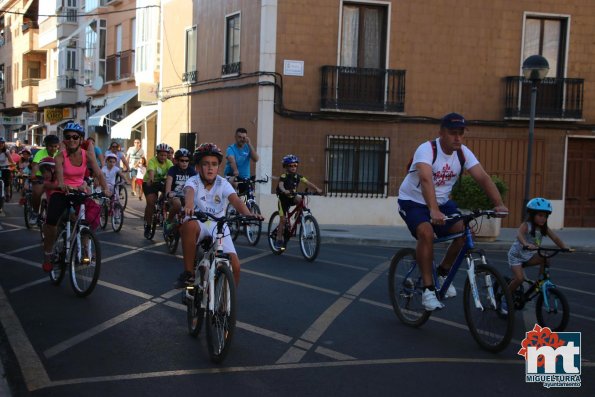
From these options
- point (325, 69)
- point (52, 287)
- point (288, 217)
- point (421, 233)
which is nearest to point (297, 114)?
point (325, 69)

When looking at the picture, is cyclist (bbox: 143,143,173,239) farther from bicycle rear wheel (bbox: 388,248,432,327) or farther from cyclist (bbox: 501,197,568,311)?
cyclist (bbox: 501,197,568,311)

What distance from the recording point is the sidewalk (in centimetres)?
1502

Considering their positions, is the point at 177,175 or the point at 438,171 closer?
the point at 438,171

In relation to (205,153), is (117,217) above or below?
below

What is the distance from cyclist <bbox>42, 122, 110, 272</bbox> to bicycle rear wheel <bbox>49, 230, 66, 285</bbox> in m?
0.10

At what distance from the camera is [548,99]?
19.3m

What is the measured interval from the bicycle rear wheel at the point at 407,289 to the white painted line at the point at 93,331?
2.43m

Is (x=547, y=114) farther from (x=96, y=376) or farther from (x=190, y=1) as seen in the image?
(x=96, y=376)

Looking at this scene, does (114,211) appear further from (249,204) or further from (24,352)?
(24,352)

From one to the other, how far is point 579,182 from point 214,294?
1624cm

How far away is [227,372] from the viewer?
17.6 ft

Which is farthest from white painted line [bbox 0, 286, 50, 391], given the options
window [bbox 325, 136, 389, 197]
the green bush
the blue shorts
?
window [bbox 325, 136, 389, 197]

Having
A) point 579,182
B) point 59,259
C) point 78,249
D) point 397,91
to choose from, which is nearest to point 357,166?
point 397,91

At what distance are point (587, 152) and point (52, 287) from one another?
15551 mm
